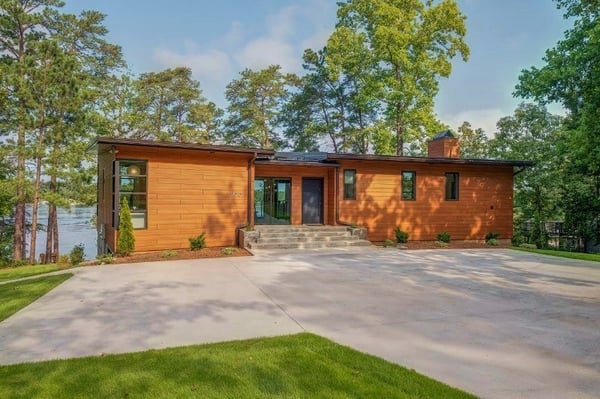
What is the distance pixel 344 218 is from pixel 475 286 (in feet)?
21.0

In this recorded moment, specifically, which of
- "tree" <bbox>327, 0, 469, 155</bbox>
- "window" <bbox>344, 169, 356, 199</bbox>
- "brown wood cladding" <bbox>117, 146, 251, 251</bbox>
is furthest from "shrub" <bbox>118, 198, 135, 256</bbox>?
"tree" <bbox>327, 0, 469, 155</bbox>

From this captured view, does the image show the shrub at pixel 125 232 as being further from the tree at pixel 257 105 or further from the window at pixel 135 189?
the tree at pixel 257 105

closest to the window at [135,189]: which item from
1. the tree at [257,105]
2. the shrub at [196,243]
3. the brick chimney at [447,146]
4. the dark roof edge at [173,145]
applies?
the dark roof edge at [173,145]

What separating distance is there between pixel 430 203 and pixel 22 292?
12.2 metres

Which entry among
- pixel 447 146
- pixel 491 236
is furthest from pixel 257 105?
pixel 491 236

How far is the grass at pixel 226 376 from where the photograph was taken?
8.21 ft

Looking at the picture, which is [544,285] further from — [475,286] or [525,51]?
[525,51]

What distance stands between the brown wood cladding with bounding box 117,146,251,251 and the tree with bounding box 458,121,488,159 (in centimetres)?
1905

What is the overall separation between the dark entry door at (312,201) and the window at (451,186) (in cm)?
496

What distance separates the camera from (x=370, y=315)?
446 centimetres

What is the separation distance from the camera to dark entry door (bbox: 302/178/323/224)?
1302 cm

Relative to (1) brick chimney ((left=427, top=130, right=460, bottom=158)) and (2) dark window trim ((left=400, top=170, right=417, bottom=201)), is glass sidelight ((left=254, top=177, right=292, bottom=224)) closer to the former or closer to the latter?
(2) dark window trim ((left=400, top=170, right=417, bottom=201))

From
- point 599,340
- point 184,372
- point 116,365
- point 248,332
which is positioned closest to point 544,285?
point 599,340

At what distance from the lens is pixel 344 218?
40.3 ft
